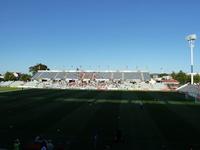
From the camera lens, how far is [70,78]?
566 feet

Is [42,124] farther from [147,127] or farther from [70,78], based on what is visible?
[70,78]

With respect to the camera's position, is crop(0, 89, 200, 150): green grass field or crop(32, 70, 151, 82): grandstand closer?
crop(0, 89, 200, 150): green grass field

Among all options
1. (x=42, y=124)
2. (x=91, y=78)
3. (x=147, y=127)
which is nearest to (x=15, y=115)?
(x=42, y=124)

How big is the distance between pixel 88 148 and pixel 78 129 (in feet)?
26.4

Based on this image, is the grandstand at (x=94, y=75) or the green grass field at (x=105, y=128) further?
the grandstand at (x=94, y=75)

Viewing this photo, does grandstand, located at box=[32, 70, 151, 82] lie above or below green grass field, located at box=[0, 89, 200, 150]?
above

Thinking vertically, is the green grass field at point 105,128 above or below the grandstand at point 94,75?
below

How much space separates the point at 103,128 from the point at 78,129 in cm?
229

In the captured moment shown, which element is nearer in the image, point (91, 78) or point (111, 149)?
point (111, 149)

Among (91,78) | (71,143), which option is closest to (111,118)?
(71,143)

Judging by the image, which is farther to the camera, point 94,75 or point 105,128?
point 94,75

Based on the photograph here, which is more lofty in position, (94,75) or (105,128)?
(94,75)

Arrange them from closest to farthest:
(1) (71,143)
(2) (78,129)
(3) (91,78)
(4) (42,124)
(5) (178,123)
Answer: (1) (71,143), (2) (78,129), (4) (42,124), (5) (178,123), (3) (91,78)

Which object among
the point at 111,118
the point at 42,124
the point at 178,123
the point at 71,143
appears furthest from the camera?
the point at 111,118
